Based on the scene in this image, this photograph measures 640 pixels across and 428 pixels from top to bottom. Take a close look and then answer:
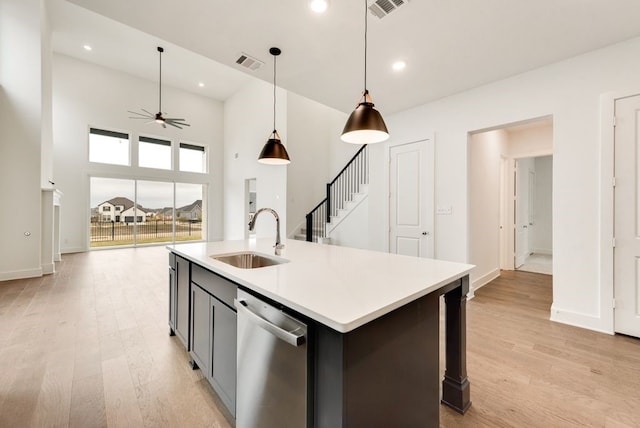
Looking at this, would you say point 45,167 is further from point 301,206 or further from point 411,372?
point 411,372

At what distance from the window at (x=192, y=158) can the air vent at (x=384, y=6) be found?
338 inches

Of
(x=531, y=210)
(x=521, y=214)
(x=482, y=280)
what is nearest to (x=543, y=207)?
(x=531, y=210)

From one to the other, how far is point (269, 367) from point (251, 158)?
7.60 meters

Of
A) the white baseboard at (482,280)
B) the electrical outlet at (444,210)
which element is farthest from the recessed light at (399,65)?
the white baseboard at (482,280)

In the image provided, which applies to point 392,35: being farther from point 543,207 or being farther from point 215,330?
point 543,207

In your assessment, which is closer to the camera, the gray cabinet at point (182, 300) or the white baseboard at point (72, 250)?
the gray cabinet at point (182, 300)

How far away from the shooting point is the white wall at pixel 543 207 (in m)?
7.50

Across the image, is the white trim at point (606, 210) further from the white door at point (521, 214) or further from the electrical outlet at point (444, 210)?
the white door at point (521, 214)

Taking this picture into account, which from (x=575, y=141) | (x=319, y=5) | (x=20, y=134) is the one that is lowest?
(x=575, y=141)

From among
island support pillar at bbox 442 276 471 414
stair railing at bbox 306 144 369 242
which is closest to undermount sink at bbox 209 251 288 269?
island support pillar at bbox 442 276 471 414

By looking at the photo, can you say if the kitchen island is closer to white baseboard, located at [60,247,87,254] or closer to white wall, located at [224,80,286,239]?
white wall, located at [224,80,286,239]

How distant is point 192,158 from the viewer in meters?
9.38

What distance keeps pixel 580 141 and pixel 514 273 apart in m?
3.34

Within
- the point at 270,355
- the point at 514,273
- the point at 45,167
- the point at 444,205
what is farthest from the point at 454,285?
the point at 45,167
